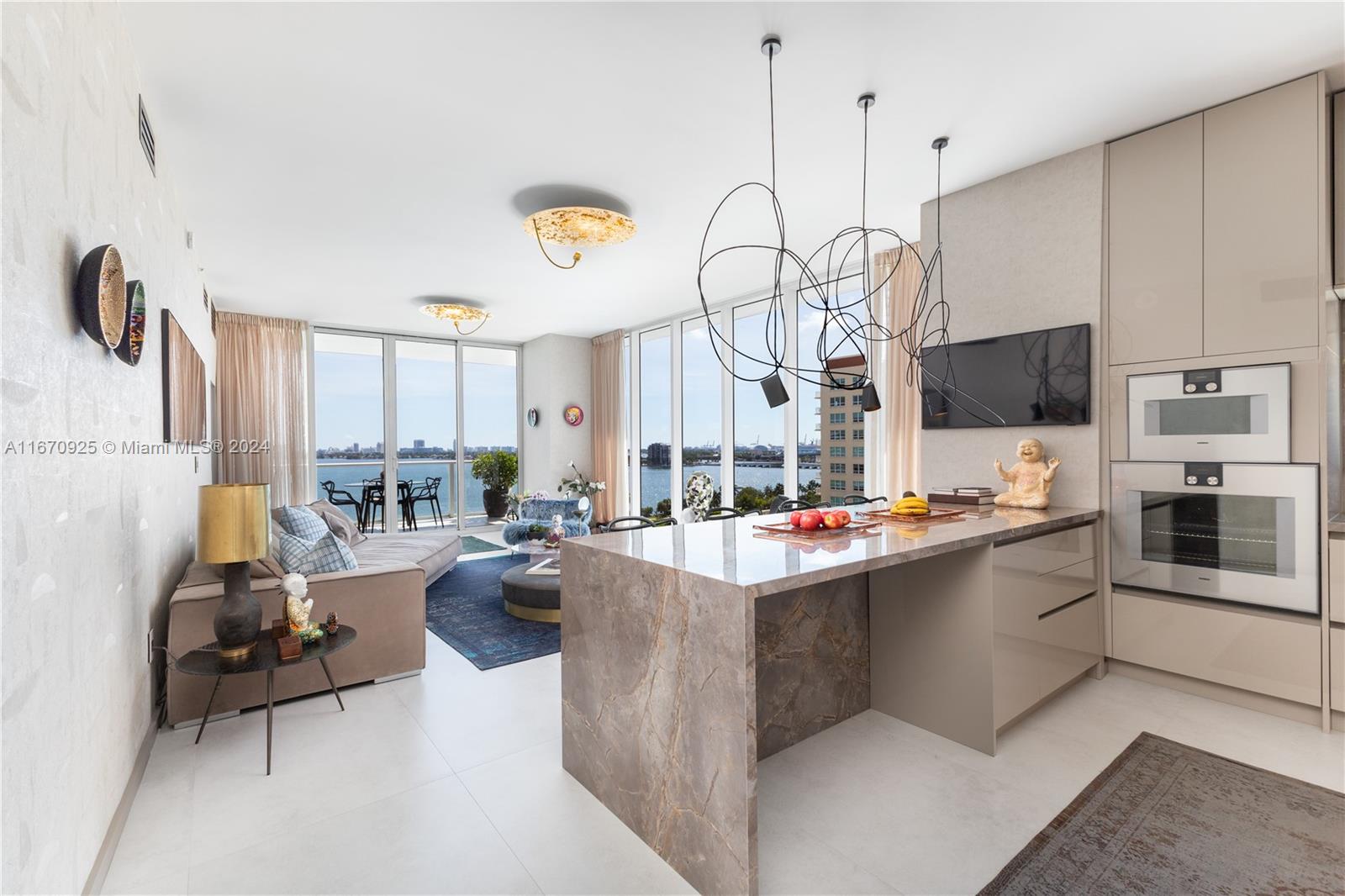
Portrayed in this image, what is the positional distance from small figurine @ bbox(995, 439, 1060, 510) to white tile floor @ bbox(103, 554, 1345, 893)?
3.02ft

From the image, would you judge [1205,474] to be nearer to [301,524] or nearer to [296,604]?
[296,604]

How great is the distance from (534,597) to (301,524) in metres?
1.68

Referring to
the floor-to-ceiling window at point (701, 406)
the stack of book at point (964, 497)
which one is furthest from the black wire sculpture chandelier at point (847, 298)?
the stack of book at point (964, 497)

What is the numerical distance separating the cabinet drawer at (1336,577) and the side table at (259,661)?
4168mm

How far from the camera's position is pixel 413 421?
8.04 meters

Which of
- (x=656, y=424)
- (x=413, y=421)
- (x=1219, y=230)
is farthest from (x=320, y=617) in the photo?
(x=413, y=421)

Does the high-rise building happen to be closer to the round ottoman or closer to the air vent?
the round ottoman

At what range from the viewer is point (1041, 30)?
228 centimetres

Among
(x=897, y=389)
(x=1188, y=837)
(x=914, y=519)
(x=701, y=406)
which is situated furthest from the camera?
(x=701, y=406)

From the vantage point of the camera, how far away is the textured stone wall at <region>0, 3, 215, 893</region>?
3.89ft

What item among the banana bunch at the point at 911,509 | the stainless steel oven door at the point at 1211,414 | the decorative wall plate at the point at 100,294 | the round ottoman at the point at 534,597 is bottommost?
the round ottoman at the point at 534,597

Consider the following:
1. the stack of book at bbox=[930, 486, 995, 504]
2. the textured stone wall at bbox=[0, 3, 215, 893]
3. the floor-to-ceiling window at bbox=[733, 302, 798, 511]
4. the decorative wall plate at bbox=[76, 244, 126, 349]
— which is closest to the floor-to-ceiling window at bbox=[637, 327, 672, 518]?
the floor-to-ceiling window at bbox=[733, 302, 798, 511]

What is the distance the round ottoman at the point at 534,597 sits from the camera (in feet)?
13.4

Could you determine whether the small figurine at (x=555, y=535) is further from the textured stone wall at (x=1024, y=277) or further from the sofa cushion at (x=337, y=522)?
the textured stone wall at (x=1024, y=277)
